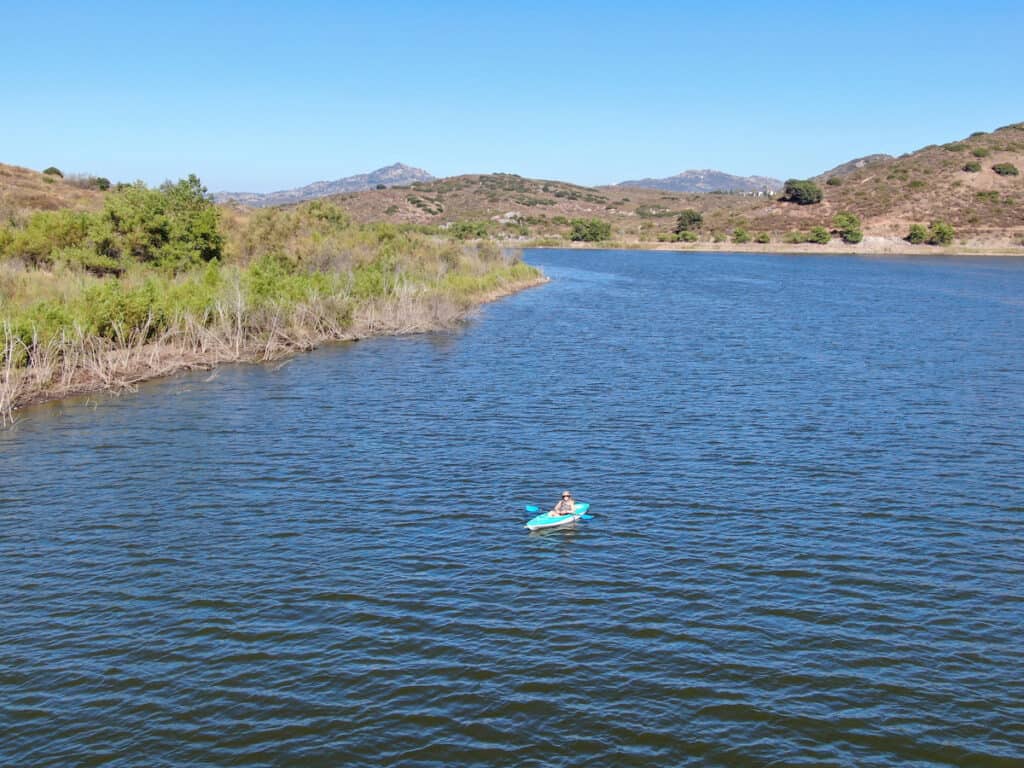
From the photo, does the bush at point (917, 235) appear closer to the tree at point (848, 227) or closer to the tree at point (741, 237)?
the tree at point (848, 227)

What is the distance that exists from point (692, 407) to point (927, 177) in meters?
148

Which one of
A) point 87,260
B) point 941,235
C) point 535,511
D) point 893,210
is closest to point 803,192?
point 893,210

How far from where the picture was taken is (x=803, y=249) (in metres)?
142

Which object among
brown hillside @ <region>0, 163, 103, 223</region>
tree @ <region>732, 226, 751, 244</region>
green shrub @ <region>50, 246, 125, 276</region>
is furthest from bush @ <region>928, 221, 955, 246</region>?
green shrub @ <region>50, 246, 125, 276</region>

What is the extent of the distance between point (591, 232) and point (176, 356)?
132 m

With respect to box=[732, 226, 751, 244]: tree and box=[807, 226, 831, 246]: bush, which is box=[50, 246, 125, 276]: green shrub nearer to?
box=[807, 226, 831, 246]: bush

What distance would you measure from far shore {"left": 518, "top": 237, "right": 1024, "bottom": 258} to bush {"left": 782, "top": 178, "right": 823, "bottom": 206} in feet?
81.9

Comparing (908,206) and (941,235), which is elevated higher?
Answer: (908,206)

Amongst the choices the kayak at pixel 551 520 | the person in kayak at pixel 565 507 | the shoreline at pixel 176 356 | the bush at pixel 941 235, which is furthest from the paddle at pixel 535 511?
the bush at pixel 941 235

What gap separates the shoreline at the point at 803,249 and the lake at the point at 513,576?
10765 cm

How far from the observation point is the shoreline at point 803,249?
426 ft

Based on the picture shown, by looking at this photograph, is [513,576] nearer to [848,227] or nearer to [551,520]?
[551,520]

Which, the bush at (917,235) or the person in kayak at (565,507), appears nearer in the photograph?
the person in kayak at (565,507)

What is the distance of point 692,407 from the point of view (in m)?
33.2
